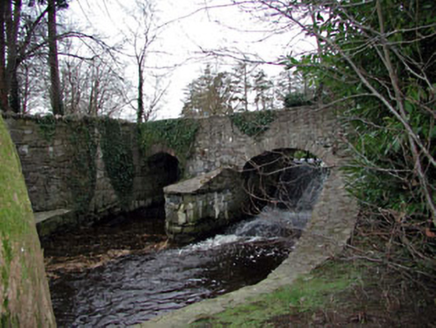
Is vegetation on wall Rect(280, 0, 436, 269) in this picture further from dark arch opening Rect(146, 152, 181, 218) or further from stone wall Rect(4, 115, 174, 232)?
dark arch opening Rect(146, 152, 181, 218)

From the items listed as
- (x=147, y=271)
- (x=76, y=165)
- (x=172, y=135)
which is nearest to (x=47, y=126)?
(x=76, y=165)

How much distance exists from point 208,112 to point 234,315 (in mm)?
14690

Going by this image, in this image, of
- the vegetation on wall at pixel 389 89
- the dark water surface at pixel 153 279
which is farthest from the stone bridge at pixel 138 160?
the vegetation on wall at pixel 389 89

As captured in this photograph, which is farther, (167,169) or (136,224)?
(167,169)

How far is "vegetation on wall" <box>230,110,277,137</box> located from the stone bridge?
0.03 meters

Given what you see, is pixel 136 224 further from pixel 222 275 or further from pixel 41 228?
pixel 222 275

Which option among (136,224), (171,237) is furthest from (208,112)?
(171,237)

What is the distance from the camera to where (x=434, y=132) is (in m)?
1.62

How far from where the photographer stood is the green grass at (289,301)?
2.21 meters

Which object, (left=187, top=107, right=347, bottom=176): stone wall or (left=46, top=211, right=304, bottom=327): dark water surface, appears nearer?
(left=46, top=211, right=304, bottom=327): dark water surface

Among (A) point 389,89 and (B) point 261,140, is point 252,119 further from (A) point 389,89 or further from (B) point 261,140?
(A) point 389,89

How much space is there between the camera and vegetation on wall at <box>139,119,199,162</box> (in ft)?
31.3

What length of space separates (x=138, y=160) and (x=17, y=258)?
973cm

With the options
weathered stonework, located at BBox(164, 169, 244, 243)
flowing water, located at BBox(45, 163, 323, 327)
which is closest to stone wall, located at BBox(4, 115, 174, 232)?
flowing water, located at BBox(45, 163, 323, 327)
